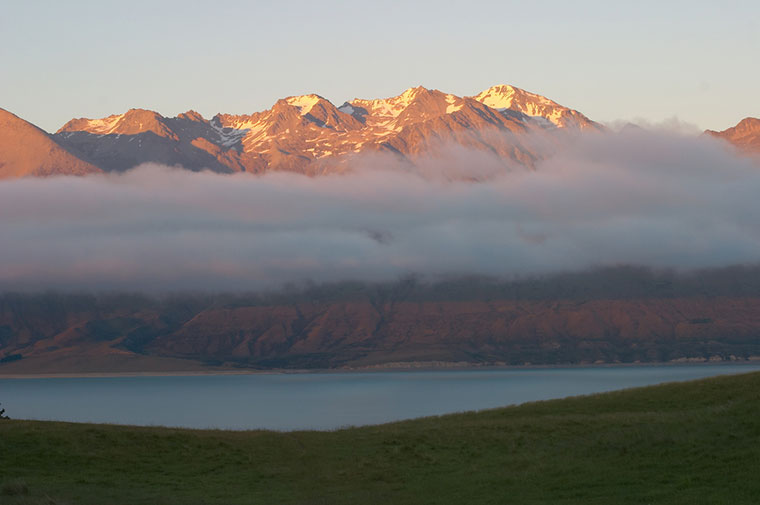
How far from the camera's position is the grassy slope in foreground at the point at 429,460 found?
31594 millimetres

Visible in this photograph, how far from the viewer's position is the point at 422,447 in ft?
144

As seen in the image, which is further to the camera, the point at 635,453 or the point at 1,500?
the point at 635,453

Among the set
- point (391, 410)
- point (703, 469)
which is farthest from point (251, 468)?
point (391, 410)

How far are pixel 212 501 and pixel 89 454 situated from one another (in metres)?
11.1

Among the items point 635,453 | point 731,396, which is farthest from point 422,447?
point 731,396

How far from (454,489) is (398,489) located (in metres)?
2.44

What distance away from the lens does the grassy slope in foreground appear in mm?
31594

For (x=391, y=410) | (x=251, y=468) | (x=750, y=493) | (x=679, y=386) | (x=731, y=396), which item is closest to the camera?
(x=750, y=493)

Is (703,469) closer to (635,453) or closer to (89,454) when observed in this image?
(635,453)

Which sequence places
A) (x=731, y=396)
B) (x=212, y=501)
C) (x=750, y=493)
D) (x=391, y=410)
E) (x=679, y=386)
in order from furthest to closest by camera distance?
(x=391, y=410) → (x=679, y=386) → (x=731, y=396) → (x=212, y=501) → (x=750, y=493)

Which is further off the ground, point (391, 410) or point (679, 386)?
point (679, 386)

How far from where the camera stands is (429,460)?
135 ft

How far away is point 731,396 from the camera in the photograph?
1984 inches

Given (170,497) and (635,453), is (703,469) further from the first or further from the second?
(170,497)
